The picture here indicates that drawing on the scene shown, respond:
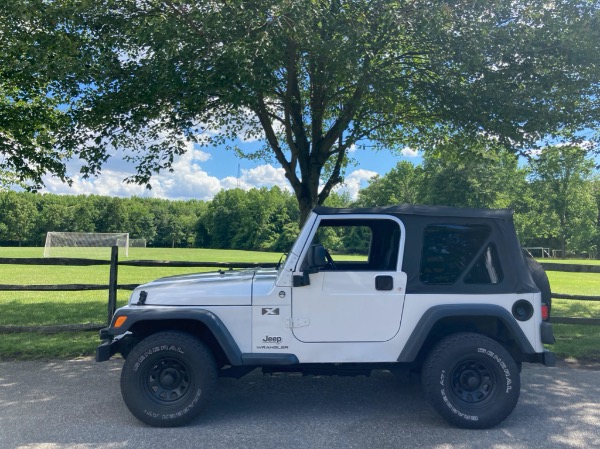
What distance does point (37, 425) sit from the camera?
416cm

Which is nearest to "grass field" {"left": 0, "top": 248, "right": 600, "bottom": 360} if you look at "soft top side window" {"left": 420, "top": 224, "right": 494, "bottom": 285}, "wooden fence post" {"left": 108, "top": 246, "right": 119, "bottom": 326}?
"wooden fence post" {"left": 108, "top": 246, "right": 119, "bottom": 326}

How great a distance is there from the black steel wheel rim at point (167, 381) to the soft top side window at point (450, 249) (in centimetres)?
243

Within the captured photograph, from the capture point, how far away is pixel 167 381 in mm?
4254

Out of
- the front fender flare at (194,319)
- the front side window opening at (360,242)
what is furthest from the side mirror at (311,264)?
the front fender flare at (194,319)

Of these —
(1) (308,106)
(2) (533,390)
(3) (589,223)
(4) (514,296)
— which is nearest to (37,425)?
(4) (514,296)

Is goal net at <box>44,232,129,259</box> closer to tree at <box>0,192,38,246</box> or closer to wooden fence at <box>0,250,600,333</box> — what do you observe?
tree at <box>0,192,38,246</box>

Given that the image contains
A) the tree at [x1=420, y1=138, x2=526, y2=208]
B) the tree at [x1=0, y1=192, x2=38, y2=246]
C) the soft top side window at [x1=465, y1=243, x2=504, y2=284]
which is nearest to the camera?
the soft top side window at [x1=465, y1=243, x2=504, y2=284]

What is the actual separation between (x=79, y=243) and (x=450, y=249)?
61.1 m

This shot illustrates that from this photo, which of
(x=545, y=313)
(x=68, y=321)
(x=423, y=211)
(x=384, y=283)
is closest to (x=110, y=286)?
(x=68, y=321)

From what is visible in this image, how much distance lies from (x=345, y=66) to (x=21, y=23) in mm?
4681

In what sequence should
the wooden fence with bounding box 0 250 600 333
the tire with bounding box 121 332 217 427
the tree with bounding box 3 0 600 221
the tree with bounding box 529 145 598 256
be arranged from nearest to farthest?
the tire with bounding box 121 332 217 427 → the tree with bounding box 3 0 600 221 → the wooden fence with bounding box 0 250 600 333 → the tree with bounding box 529 145 598 256

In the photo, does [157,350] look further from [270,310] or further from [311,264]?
[311,264]

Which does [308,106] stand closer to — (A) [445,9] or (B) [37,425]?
(A) [445,9]

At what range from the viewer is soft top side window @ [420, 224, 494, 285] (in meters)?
4.46
